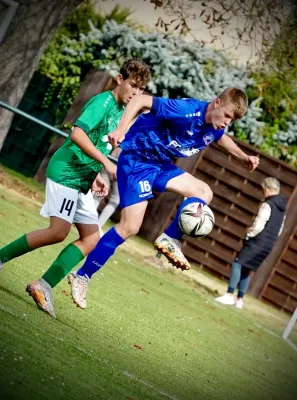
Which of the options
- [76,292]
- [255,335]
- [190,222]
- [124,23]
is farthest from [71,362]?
[124,23]

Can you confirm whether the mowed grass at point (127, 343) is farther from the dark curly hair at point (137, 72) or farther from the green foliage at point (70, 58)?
the green foliage at point (70, 58)

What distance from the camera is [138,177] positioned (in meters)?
8.22

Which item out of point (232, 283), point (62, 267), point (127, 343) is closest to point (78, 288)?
point (62, 267)

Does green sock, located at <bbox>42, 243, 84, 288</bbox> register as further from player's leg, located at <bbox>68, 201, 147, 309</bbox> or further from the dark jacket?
the dark jacket

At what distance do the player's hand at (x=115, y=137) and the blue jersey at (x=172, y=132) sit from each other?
79cm

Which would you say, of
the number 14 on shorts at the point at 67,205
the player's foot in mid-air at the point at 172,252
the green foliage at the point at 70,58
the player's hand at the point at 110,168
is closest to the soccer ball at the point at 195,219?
the player's foot in mid-air at the point at 172,252

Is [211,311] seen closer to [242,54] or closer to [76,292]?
[76,292]

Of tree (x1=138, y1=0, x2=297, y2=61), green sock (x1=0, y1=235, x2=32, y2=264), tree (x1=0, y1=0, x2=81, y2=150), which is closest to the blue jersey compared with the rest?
green sock (x1=0, y1=235, x2=32, y2=264)

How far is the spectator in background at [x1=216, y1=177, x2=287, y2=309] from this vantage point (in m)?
15.3

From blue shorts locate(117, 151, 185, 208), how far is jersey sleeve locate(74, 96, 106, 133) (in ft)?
2.11

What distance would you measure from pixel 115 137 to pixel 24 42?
9458 millimetres

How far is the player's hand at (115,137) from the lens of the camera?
24.2 ft

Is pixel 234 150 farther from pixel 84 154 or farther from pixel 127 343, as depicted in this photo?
pixel 127 343

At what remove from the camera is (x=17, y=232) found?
1173cm
